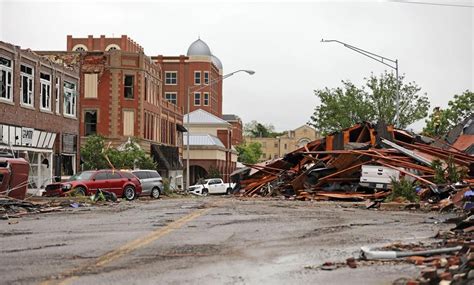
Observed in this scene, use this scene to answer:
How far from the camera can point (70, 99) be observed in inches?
1791

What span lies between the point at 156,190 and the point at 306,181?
32.4ft

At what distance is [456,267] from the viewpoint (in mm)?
7824

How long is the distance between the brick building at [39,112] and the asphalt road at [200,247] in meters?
19.2

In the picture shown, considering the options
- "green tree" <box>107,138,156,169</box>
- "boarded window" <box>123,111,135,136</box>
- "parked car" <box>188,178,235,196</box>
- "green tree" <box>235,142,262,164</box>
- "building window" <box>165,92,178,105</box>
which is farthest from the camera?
"green tree" <box>235,142,262,164</box>

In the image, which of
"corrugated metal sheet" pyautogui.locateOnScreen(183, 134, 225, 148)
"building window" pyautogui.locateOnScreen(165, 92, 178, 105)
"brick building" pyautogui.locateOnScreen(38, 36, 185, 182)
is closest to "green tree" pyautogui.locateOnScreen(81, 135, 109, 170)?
"brick building" pyautogui.locateOnScreen(38, 36, 185, 182)

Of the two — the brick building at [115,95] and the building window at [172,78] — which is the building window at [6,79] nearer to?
the brick building at [115,95]

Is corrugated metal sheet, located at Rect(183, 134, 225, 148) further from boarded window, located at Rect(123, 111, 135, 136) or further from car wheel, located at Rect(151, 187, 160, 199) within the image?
car wheel, located at Rect(151, 187, 160, 199)

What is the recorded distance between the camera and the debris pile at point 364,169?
24.9m

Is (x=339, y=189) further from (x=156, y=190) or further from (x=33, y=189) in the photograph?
(x=33, y=189)

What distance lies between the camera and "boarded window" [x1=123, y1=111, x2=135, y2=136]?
5981 centimetres

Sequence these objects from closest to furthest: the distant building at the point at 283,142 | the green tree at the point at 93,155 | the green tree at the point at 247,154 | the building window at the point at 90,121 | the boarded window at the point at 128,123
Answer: the green tree at the point at 93,155 < the building window at the point at 90,121 < the boarded window at the point at 128,123 < the green tree at the point at 247,154 < the distant building at the point at 283,142

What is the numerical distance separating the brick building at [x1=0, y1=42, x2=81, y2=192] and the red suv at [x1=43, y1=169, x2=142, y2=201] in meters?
2.81

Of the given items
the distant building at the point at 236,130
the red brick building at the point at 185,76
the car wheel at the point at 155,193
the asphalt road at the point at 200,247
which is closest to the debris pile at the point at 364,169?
the car wheel at the point at 155,193

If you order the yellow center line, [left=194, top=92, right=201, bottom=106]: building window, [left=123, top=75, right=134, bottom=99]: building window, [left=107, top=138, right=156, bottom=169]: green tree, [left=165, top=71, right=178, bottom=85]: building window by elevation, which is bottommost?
the yellow center line
